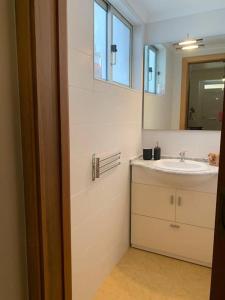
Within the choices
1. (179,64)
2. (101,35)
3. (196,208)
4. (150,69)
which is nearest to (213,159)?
(196,208)

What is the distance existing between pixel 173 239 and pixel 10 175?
1767 mm

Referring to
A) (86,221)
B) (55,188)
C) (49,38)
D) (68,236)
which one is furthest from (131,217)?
(49,38)

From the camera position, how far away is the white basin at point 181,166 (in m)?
1.96

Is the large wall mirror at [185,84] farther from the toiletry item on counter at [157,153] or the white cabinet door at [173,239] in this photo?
the white cabinet door at [173,239]

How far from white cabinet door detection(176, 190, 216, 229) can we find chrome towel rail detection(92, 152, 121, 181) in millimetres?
650

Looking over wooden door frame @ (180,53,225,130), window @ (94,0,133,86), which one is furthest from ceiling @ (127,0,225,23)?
wooden door frame @ (180,53,225,130)

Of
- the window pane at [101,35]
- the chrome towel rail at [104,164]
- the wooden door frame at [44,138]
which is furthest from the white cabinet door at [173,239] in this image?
the window pane at [101,35]

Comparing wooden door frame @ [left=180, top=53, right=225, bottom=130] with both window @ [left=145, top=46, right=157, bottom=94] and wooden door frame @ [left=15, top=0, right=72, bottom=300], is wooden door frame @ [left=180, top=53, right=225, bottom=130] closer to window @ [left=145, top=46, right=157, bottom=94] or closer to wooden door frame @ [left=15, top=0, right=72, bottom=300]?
window @ [left=145, top=46, right=157, bottom=94]

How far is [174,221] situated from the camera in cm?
214

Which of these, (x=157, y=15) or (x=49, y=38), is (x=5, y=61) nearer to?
(x=49, y=38)

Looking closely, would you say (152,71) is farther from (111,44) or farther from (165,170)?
(165,170)

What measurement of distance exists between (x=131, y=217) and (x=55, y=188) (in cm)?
151

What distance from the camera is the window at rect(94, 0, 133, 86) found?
6.05 feet

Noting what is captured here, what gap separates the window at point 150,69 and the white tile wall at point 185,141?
0.47 metres
